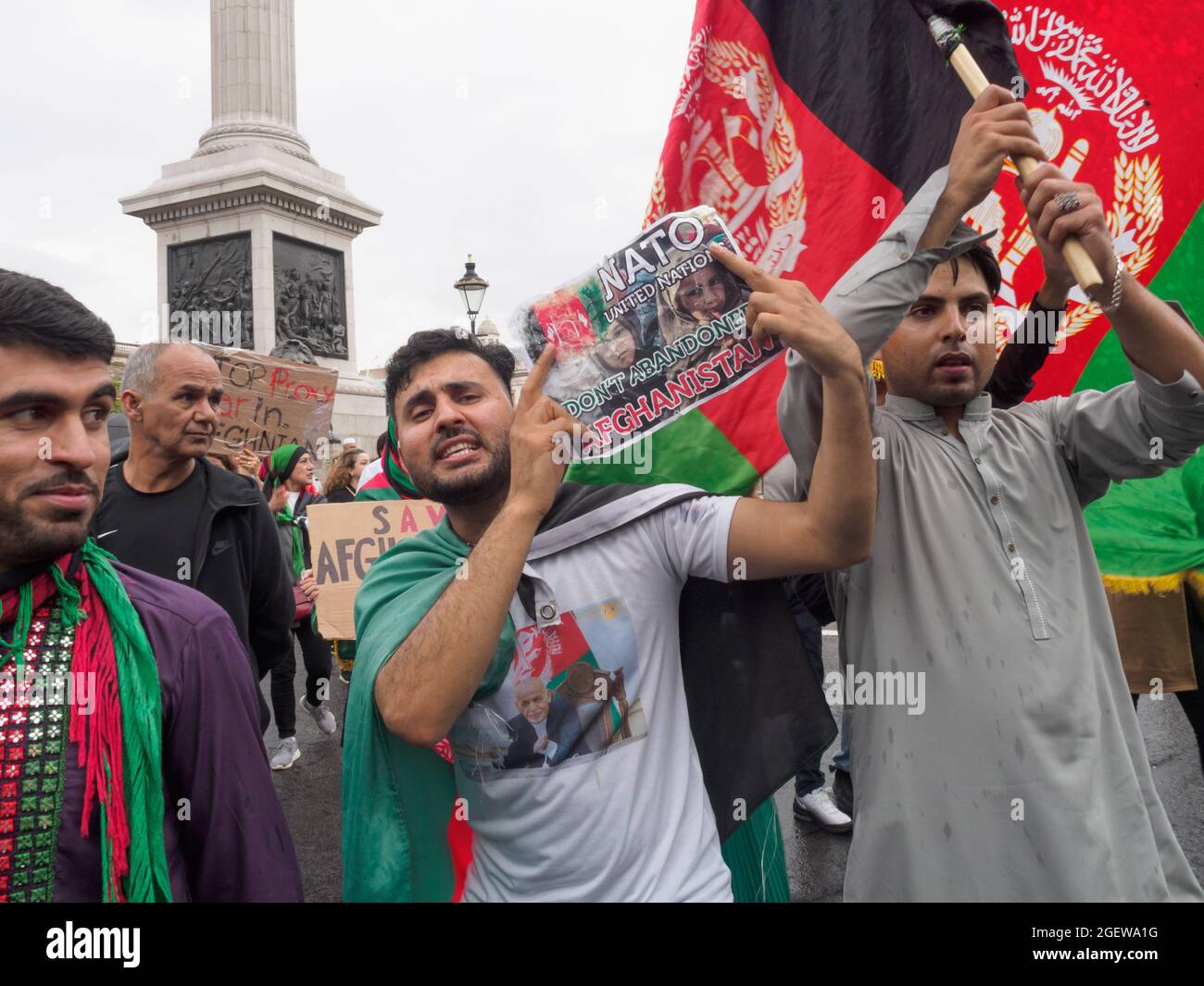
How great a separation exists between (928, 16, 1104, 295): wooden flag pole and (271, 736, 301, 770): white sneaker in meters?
5.60

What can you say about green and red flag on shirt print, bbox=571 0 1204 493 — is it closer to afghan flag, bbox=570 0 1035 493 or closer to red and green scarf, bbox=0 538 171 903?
afghan flag, bbox=570 0 1035 493

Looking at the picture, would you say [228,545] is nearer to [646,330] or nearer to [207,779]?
[207,779]

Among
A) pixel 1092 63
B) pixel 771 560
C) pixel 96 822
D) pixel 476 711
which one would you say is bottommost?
pixel 96 822

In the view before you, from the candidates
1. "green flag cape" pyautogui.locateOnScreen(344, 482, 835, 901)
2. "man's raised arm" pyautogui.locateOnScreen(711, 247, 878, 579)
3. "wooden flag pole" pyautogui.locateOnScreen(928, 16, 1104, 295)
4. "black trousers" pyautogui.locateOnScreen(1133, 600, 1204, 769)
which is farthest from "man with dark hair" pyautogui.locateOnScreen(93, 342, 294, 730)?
"black trousers" pyautogui.locateOnScreen(1133, 600, 1204, 769)

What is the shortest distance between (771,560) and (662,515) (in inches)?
9.5

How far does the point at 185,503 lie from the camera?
3648 mm

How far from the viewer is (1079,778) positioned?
5.68 feet

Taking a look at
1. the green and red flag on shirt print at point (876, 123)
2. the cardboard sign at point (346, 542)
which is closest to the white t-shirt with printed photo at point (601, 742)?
the green and red flag on shirt print at point (876, 123)

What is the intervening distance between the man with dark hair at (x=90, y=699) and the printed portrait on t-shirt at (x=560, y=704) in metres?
0.39

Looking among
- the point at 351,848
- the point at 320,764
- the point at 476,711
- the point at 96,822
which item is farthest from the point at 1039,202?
the point at 320,764

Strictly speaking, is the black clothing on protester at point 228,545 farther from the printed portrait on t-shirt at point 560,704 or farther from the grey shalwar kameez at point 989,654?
the grey shalwar kameez at point 989,654

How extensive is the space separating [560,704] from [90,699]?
78 cm

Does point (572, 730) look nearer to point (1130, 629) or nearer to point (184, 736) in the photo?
point (184, 736)

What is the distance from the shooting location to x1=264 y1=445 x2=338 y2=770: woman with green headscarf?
243 inches
